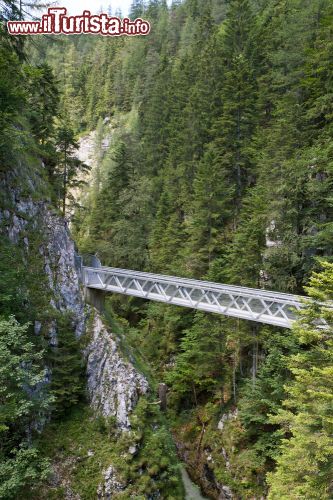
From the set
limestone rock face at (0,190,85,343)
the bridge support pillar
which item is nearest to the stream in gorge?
limestone rock face at (0,190,85,343)

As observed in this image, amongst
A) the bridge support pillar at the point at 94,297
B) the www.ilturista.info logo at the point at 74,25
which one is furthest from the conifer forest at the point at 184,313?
the www.ilturista.info logo at the point at 74,25

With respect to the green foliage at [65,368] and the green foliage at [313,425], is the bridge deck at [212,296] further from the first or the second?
the green foliage at [65,368]

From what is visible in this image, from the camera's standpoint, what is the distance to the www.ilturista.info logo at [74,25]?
1279cm

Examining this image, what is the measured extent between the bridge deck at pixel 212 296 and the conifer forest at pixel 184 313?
100 centimetres

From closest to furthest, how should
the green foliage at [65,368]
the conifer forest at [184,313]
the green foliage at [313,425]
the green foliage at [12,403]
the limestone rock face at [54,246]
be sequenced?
the green foliage at [313,425], the green foliage at [12,403], the conifer forest at [184,313], the green foliage at [65,368], the limestone rock face at [54,246]

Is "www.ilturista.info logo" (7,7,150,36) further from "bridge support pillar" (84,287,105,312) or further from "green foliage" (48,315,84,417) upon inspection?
"bridge support pillar" (84,287,105,312)

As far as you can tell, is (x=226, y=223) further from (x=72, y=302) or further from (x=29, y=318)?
(x=29, y=318)

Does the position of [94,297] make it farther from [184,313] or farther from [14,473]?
[14,473]

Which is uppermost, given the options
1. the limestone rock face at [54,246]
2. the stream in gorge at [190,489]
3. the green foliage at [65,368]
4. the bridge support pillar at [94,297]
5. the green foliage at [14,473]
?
the limestone rock face at [54,246]

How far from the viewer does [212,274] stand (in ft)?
65.3

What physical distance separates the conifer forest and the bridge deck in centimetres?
100

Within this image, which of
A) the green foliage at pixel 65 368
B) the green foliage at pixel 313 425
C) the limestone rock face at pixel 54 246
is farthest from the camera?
the limestone rock face at pixel 54 246

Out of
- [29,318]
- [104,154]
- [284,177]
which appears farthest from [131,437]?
[104,154]

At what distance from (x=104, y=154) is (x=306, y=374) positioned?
5367 centimetres
